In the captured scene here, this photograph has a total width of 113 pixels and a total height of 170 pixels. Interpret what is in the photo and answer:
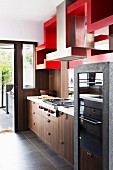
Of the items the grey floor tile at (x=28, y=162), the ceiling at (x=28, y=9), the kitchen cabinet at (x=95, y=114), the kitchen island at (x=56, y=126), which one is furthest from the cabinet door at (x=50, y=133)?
the ceiling at (x=28, y=9)

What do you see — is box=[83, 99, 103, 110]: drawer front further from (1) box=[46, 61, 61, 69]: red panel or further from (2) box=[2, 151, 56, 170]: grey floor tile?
(1) box=[46, 61, 61, 69]: red panel

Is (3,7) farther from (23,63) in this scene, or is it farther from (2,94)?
(2,94)

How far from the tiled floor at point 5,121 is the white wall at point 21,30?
89.3 inches

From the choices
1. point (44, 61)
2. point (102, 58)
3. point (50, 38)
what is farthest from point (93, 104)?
point (50, 38)

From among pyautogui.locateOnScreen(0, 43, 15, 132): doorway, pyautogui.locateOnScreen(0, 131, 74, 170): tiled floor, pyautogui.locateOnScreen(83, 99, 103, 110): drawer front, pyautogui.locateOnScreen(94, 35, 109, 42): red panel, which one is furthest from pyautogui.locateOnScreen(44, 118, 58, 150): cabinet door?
pyautogui.locateOnScreen(0, 43, 15, 132): doorway

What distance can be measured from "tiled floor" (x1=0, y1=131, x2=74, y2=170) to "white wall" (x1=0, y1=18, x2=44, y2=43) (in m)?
2.21

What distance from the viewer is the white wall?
15.0 ft

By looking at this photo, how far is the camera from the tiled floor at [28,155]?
9.90 ft

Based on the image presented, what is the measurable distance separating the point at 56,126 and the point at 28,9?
7.10 ft

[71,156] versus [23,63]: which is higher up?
[23,63]

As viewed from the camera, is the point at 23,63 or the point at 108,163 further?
the point at 23,63

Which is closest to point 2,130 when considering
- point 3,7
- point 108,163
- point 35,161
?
point 35,161

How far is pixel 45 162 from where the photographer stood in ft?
10.3

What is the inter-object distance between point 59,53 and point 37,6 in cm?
96
